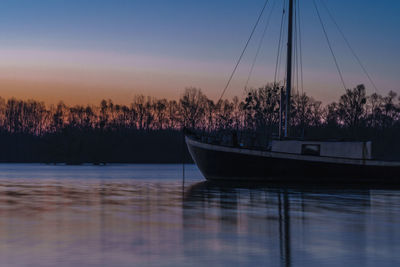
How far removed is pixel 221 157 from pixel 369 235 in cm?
3228

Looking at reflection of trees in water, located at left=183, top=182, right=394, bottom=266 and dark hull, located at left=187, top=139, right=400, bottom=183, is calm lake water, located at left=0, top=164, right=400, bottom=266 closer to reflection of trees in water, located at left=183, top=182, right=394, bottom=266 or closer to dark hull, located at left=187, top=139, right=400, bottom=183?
reflection of trees in water, located at left=183, top=182, right=394, bottom=266

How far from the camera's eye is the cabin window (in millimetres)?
44875

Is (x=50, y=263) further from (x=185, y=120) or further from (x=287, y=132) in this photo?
(x=185, y=120)

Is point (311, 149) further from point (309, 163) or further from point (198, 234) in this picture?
point (198, 234)

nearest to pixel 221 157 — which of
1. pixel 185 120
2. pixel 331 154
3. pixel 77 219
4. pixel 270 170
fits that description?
pixel 270 170

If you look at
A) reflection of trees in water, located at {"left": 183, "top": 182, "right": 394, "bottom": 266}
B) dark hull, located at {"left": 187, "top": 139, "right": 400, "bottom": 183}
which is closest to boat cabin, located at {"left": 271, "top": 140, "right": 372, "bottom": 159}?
dark hull, located at {"left": 187, "top": 139, "right": 400, "bottom": 183}

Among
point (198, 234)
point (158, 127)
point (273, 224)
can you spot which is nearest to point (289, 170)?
point (273, 224)

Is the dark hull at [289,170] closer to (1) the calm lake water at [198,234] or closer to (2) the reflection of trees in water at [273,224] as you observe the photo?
(2) the reflection of trees in water at [273,224]

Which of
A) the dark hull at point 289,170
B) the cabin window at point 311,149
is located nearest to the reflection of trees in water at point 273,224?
the dark hull at point 289,170

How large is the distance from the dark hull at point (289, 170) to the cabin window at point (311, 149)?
644 millimetres

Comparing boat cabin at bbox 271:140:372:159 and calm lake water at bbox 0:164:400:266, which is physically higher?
boat cabin at bbox 271:140:372:159

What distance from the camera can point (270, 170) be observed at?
45500 mm

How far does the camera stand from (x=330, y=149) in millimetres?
45094

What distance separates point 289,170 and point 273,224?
2766cm
